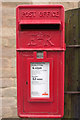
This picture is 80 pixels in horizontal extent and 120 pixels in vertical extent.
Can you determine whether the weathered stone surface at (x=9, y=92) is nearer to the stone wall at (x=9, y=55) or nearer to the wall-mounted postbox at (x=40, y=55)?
the stone wall at (x=9, y=55)

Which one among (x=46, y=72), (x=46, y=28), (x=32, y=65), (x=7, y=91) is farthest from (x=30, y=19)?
(x=7, y=91)

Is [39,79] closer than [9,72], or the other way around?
[39,79]

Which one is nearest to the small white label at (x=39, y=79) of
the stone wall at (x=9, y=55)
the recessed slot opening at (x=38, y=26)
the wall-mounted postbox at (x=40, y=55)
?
the wall-mounted postbox at (x=40, y=55)

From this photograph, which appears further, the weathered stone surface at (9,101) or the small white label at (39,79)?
the weathered stone surface at (9,101)

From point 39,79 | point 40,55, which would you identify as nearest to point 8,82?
point 39,79

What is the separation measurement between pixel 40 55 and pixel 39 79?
302 millimetres

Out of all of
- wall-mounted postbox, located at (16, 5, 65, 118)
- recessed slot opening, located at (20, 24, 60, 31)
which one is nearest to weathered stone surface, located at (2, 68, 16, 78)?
wall-mounted postbox, located at (16, 5, 65, 118)

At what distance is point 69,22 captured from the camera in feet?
7.47

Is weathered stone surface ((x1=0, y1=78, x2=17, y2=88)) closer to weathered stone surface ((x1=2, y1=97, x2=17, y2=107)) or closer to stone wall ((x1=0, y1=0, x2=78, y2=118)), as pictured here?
stone wall ((x1=0, y1=0, x2=78, y2=118))

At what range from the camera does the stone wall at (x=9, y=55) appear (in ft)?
8.91

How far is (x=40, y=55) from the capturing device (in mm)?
1807

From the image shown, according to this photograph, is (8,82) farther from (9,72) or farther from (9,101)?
(9,101)

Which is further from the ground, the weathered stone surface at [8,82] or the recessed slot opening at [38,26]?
the recessed slot opening at [38,26]

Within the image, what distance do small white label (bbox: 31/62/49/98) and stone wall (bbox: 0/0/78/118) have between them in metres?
1.01
